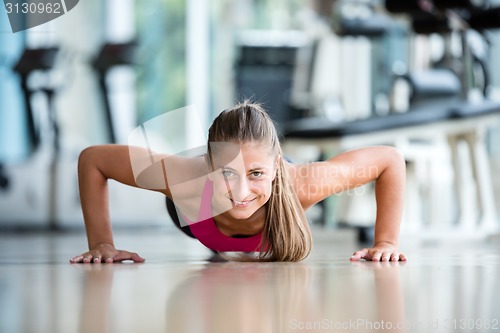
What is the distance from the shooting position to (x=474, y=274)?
1.73 meters

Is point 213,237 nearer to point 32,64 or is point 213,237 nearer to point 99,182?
A: point 99,182

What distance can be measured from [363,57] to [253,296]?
5.48 meters

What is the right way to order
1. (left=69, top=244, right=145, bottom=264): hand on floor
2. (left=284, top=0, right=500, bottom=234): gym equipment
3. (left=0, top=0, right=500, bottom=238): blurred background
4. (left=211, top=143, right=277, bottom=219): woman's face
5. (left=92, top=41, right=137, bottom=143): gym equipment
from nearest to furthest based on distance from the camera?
1. (left=211, top=143, right=277, bottom=219): woman's face
2. (left=69, top=244, right=145, bottom=264): hand on floor
3. (left=284, top=0, right=500, bottom=234): gym equipment
4. (left=0, top=0, right=500, bottom=238): blurred background
5. (left=92, top=41, right=137, bottom=143): gym equipment

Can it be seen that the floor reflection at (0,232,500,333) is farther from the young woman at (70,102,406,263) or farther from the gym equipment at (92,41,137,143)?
the gym equipment at (92,41,137,143)

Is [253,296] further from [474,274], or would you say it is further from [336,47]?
[336,47]

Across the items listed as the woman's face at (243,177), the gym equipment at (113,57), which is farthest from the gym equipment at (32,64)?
the woman's face at (243,177)

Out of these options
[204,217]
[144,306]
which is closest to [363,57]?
[204,217]

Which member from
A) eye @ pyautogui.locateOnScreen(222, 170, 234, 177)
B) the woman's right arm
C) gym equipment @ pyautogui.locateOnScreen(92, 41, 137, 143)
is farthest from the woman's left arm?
gym equipment @ pyautogui.locateOnScreen(92, 41, 137, 143)

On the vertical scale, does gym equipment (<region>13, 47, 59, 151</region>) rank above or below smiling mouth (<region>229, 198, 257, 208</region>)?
above

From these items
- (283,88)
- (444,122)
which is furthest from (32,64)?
(444,122)

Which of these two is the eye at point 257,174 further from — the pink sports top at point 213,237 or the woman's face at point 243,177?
the pink sports top at point 213,237

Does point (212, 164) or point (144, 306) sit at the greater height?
point (212, 164)

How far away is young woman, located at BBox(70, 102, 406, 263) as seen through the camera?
6.36ft

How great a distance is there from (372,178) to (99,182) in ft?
2.29
